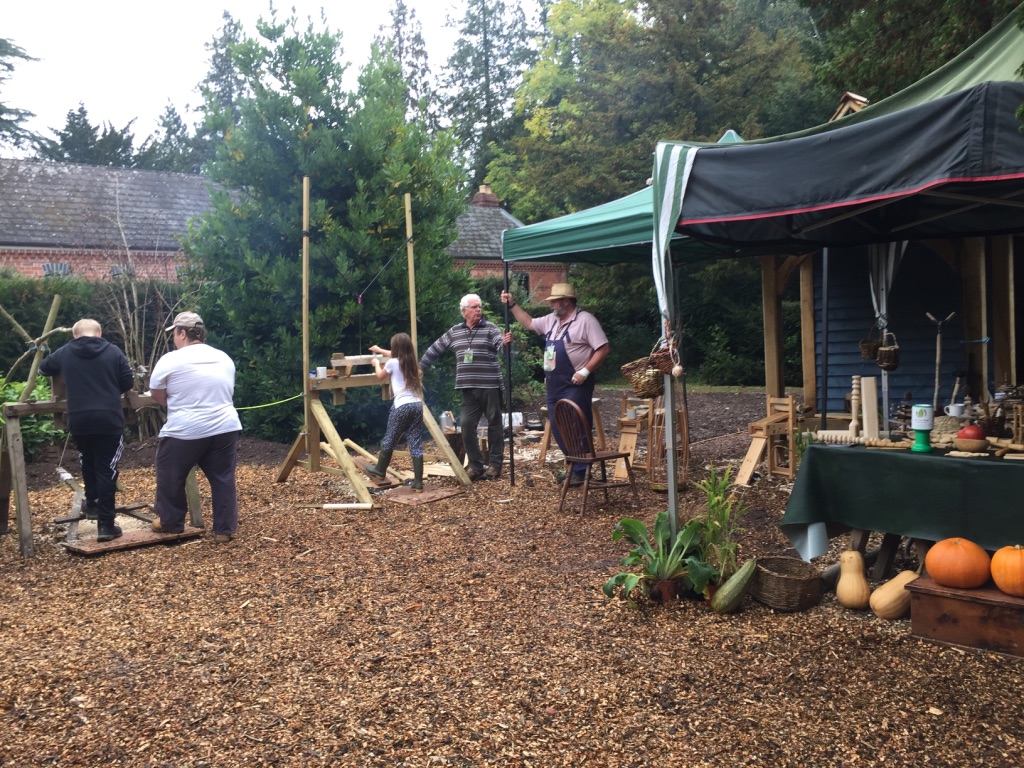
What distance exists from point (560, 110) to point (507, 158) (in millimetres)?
4047

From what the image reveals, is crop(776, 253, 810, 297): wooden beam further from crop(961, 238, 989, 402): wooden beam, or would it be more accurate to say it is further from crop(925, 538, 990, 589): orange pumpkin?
crop(925, 538, 990, 589): orange pumpkin

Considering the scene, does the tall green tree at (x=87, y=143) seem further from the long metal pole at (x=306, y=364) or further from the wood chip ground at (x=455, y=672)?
the wood chip ground at (x=455, y=672)

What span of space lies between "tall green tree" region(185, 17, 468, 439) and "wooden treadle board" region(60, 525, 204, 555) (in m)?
4.32

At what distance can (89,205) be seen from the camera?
2100 cm

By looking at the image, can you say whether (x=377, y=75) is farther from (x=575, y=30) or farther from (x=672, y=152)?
(x=575, y=30)

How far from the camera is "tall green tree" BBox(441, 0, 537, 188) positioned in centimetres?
3706

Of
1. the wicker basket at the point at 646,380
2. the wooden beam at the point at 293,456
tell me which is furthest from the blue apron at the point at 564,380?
the wooden beam at the point at 293,456

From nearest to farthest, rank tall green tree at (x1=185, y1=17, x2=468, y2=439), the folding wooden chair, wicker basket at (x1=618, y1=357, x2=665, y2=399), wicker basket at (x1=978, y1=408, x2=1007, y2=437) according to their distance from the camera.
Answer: wicker basket at (x1=978, y1=408, x2=1007, y2=437), wicker basket at (x1=618, y1=357, x2=665, y2=399), the folding wooden chair, tall green tree at (x1=185, y1=17, x2=468, y2=439)

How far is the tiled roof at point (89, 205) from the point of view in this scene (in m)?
19.4

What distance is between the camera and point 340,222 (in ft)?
34.9

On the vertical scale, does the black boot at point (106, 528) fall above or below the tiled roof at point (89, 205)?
below

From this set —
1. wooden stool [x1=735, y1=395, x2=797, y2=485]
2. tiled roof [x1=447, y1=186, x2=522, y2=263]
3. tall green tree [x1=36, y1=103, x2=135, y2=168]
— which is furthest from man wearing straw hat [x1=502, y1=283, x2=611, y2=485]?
tall green tree [x1=36, y1=103, x2=135, y2=168]

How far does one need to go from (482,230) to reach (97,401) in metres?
21.3

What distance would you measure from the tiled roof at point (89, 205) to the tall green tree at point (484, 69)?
15803mm
